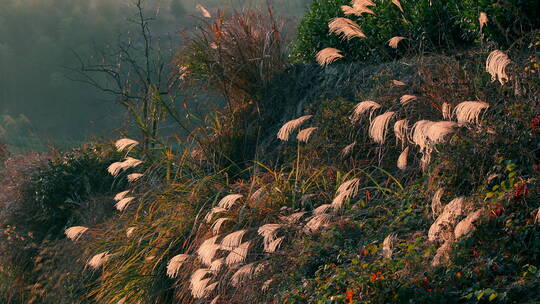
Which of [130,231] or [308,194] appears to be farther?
[130,231]

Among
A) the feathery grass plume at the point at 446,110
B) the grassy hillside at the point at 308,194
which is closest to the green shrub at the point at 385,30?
the grassy hillside at the point at 308,194

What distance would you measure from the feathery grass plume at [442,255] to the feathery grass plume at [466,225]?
8 cm

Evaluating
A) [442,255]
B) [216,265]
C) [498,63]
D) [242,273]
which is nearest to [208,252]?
[216,265]

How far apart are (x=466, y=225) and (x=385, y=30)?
13.4ft

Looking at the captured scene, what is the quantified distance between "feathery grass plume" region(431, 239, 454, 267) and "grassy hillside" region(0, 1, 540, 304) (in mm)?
10

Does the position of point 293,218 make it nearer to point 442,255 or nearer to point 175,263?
point 175,263

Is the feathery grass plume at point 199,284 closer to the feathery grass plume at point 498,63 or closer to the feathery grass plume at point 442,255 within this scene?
the feathery grass plume at point 442,255

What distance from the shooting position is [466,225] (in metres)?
4.32

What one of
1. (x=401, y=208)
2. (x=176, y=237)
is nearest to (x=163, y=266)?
(x=176, y=237)

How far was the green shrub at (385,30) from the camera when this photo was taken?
751 cm

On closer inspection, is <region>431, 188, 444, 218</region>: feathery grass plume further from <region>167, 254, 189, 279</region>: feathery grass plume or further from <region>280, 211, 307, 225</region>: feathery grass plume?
<region>167, 254, 189, 279</region>: feathery grass plume

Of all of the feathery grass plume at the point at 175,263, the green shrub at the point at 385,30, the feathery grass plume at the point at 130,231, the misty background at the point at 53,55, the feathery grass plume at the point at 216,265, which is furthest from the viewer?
the misty background at the point at 53,55

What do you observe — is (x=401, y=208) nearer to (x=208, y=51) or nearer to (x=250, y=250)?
(x=250, y=250)

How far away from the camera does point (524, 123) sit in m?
4.95
